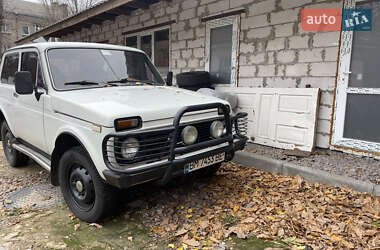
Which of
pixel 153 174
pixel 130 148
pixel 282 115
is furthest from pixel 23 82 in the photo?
pixel 282 115

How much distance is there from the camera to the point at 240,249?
250 centimetres

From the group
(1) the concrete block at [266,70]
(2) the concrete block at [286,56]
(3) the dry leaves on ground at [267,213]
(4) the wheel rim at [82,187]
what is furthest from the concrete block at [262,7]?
(4) the wheel rim at [82,187]

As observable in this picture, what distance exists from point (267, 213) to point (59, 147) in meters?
2.53

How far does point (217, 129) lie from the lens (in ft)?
10.2

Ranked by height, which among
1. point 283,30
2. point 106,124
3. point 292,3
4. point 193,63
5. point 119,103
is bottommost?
point 106,124

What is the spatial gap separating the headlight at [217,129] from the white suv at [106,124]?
0.04 ft

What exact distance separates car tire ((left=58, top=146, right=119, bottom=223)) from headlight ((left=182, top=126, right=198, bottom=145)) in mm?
896

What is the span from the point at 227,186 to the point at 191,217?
952 millimetres

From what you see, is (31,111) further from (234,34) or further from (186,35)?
(186,35)

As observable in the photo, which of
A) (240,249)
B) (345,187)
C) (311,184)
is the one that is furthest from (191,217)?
(345,187)

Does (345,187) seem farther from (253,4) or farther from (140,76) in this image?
(253,4)

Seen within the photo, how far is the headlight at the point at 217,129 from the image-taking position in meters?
3.06

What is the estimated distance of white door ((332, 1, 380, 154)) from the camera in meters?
4.25

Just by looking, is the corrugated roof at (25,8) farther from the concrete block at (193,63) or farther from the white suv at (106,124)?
the white suv at (106,124)
